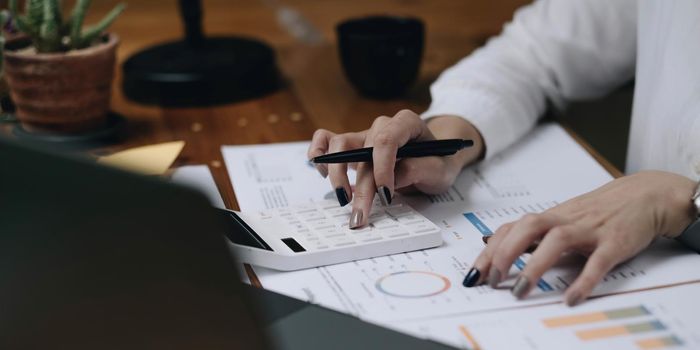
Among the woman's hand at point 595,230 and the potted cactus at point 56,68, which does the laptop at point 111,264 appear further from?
the potted cactus at point 56,68

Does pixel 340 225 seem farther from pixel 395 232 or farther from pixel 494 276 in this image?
pixel 494 276

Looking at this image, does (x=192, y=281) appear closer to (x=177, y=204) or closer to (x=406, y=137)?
(x=177, y=204)

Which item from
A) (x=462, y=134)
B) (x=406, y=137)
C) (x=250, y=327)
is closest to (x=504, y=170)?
(x=462, y=134)

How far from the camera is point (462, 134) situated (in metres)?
0.95

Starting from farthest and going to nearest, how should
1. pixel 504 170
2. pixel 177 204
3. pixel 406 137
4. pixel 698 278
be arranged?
pixel 504 170
pixel 406 137
pixel 698 278
pixel 177 204

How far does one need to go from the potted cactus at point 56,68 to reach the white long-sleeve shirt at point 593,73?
38 centimetres

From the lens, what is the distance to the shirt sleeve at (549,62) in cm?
105

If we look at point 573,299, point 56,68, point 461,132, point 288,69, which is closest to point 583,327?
point 573,299

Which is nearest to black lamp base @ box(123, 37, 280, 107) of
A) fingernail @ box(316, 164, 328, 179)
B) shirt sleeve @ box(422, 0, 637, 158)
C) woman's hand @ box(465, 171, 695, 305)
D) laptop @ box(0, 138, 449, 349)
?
shirt sleeve @ box(422, 0, 637, 158)

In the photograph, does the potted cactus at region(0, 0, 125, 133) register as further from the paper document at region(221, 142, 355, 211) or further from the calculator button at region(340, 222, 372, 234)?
the calculator button at region(340, 222, 372, 234)

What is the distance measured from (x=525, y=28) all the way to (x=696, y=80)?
293 mm

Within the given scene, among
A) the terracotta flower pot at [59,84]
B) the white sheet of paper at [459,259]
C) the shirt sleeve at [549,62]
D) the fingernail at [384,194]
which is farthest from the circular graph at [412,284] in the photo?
the terracotta flower pot at [59,84]

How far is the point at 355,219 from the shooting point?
2.45ft

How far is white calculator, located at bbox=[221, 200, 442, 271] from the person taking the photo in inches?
27.5
